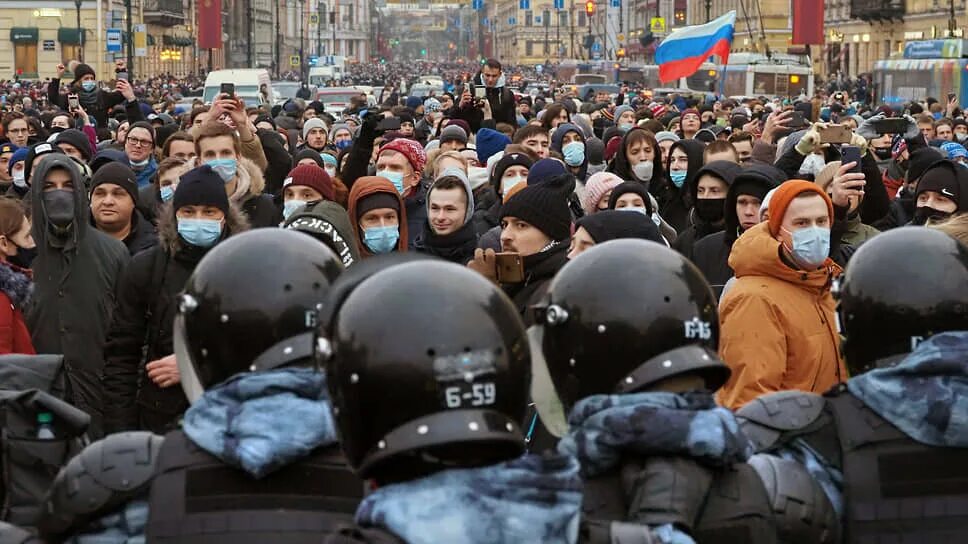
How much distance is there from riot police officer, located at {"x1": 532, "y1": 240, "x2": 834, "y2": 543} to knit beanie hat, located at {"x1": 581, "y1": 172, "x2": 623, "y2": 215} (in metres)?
5.14

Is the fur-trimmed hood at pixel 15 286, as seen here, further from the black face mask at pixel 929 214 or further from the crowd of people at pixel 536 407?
the black face mask at pixel 929 214

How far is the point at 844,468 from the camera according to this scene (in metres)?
3.39

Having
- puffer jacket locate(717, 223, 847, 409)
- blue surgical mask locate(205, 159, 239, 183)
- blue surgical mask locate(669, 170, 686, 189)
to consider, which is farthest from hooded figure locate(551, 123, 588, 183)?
puffer jacket locate(717, 223, 847, 409)

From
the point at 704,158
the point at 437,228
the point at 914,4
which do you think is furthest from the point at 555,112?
the point at 914,4

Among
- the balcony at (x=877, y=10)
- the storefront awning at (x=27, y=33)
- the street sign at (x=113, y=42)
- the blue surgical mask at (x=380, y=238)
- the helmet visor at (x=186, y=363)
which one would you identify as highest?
the balcony at (x=877, y=10)

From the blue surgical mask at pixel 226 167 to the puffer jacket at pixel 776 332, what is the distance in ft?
12.0

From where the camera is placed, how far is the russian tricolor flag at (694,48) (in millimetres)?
25281

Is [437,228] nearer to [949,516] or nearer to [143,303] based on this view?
[143,303]

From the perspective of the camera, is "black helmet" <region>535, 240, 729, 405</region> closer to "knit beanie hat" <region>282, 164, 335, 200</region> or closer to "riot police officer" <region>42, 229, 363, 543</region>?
"riot police officer" <region>42, 229, 363, 543</region>

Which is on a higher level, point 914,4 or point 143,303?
point 914,4

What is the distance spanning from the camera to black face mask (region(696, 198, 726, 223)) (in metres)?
8.72

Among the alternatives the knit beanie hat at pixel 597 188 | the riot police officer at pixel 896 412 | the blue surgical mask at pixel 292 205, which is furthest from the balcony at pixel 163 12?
the riot police officer at pixel 896 412

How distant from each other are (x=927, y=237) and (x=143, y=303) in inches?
138

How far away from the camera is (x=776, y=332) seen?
5.21 m
